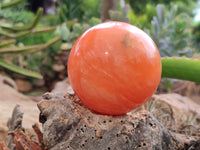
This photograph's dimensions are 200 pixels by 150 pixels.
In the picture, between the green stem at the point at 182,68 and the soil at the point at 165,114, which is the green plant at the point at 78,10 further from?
the green stem at the point at 182,68

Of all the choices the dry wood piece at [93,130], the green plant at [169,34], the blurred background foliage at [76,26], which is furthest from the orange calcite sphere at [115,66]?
the green plant at [169,34]

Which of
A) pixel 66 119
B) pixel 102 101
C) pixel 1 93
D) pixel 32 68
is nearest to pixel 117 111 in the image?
pixel 102 101

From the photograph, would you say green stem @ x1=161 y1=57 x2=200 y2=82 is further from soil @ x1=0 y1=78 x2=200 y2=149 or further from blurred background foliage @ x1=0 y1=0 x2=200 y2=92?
blurred background foliage @ x1=0 y1=0 x2=200 y2=92

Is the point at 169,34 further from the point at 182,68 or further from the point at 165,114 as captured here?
the point at 182,68

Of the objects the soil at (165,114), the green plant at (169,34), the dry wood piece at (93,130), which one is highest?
the dry wood piece at (93,130)

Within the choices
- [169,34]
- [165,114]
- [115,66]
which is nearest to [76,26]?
[169,34]

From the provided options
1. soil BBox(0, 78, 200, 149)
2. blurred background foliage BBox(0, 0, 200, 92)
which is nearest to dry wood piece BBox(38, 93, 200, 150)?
soil BBox(0, 78, 200, 149)

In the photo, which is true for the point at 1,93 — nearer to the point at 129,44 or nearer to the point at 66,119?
the point at 66,119
